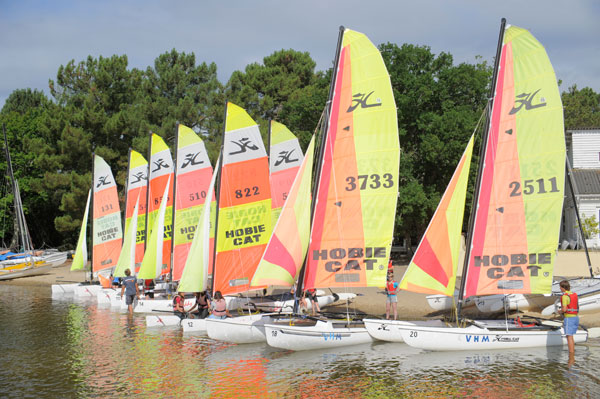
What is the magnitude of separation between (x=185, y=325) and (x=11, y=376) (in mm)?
6598

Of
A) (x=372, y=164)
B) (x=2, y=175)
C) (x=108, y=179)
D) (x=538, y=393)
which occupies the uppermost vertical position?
(x=2, y=175)

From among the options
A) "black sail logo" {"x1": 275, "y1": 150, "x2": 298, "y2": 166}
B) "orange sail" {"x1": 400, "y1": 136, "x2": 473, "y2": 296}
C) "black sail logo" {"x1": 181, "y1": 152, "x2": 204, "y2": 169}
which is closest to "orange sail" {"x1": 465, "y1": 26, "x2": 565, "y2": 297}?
"orange sail" {"x1": 400, "y1": 136, "x2": 473, "y2": 296}

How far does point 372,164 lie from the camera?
1834 centimetres

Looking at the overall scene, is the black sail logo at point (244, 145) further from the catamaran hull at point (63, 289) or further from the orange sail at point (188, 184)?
the catamaran hull at point (63, 289)

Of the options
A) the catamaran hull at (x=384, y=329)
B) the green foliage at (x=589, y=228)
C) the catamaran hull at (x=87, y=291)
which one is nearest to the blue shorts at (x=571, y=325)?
the catamaran hull at (x=384, y=329)

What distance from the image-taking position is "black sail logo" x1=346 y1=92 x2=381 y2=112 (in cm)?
1836

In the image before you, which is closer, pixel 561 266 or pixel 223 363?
pixel 223 363

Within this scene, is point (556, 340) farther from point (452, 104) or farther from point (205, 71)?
point (205, 71)

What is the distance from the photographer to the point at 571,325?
1534 centimetres

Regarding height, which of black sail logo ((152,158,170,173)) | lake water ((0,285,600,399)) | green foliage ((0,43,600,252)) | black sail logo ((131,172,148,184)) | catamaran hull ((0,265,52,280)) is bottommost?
lake water ((0,285,600,399))

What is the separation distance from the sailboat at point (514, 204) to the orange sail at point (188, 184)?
14.2m

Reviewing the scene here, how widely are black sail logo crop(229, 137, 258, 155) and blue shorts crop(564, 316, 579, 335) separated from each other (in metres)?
12.7

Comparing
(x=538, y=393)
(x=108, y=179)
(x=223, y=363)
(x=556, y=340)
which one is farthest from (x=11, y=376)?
(x=108, y=179)

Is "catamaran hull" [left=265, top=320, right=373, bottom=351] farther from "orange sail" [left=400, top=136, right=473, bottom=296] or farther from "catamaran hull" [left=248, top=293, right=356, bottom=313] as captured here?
"catamaran hull" [left=248, top=293, right=356, bottom=313]
